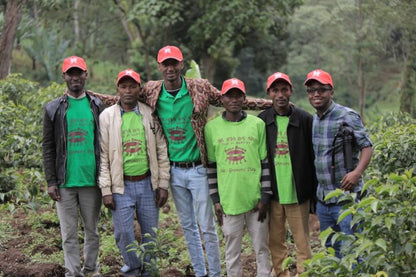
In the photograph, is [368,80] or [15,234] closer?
[15,234]

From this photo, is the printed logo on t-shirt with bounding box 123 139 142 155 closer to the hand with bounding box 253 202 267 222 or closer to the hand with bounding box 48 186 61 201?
the hand with bounding box 48 186 61 201

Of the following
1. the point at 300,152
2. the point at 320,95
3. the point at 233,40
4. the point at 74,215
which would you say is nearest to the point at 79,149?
the point at 74,215

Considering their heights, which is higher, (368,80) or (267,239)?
(368,80)

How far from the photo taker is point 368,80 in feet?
98.1

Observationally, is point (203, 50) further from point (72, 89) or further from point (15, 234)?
point (72, 89)

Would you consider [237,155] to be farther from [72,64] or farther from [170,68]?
[72,64]

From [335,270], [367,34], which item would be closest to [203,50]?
[367,34]

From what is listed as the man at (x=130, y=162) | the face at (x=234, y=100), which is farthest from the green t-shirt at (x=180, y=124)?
the face at (x=234, y=100)

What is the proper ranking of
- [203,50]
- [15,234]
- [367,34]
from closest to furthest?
[15,234]
[203,50]
[367,34]

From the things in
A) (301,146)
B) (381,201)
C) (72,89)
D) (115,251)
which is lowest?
(115,251)

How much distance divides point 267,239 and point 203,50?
1591 cm

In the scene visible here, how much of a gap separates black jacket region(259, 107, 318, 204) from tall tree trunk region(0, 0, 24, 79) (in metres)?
7.97

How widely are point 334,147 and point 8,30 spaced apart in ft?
28.1

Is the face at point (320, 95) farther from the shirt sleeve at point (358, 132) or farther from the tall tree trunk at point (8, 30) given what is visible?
the tall tree trunk at point (8, 30)
